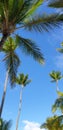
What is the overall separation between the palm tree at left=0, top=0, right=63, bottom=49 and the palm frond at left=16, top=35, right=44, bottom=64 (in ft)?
4.38

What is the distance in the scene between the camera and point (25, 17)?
1570 centimetres

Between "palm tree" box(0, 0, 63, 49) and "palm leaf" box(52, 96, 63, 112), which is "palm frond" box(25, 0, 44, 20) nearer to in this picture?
"palm tree" box(0, 0, 63, 49)

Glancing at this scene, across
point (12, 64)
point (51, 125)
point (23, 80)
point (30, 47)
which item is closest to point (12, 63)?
point (12, 64)

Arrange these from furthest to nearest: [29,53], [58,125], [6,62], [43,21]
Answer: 1. [58,125]
2. [6,62]
3. [29,53]
4. [43,21]

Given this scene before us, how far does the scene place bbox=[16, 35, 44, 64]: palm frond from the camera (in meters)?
17.2

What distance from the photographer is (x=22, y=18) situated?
1550cm

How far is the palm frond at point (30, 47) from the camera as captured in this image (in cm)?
1725

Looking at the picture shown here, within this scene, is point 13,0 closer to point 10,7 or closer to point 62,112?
point 10,7

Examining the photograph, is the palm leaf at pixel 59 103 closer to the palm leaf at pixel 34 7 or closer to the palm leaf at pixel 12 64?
the palm leaf at pixel 12 64

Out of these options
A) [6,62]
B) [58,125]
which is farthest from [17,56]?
[58,125]

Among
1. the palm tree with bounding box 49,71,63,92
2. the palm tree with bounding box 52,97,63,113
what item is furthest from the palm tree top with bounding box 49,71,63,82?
the palm tree with bounding box 52,97,63,113

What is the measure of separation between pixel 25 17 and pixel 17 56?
10.7 metres

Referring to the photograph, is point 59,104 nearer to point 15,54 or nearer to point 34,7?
point 15,54

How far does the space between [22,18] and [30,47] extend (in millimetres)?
2671
